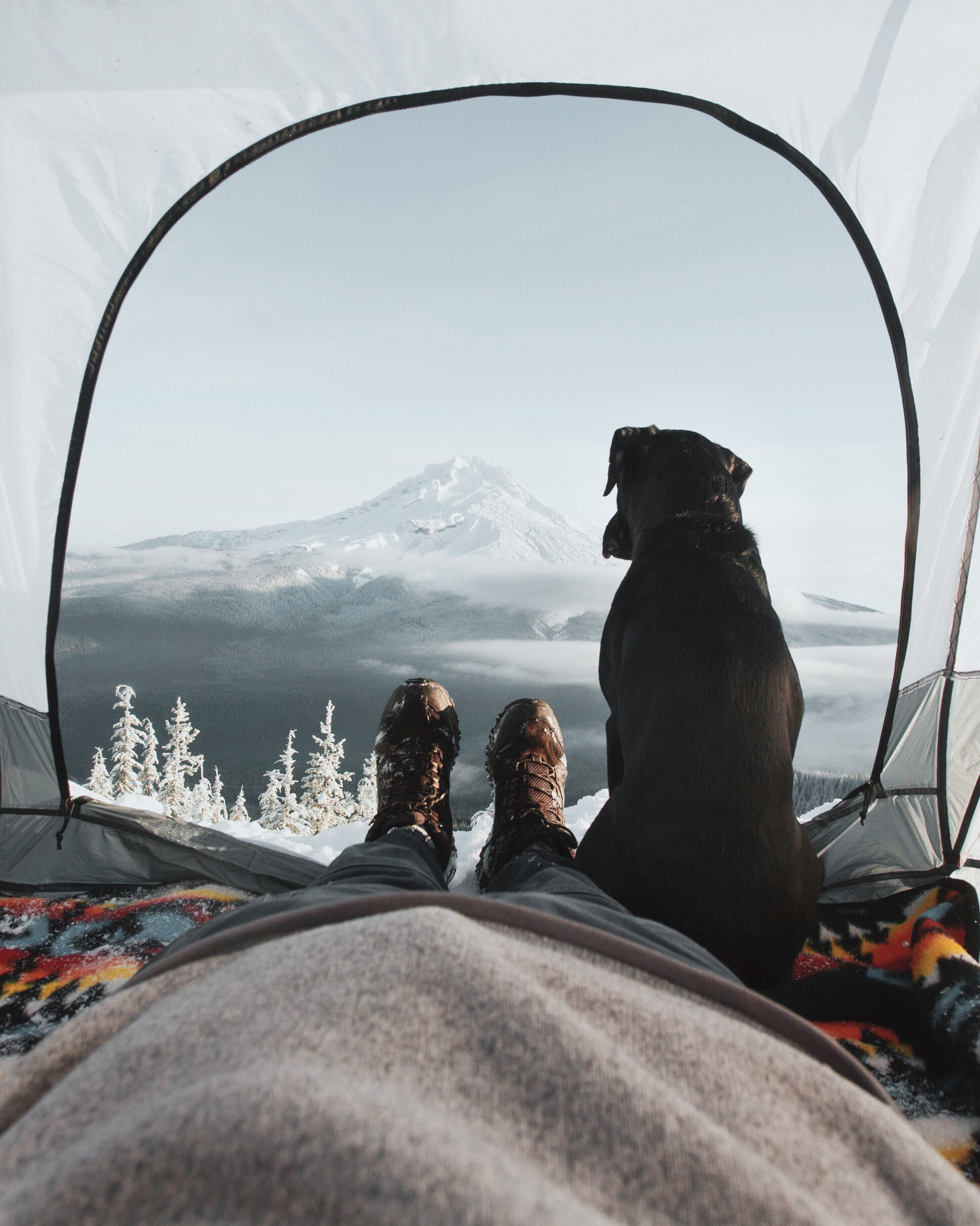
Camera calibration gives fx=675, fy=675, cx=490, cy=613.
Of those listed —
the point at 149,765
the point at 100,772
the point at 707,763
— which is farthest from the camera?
the point at 149,765

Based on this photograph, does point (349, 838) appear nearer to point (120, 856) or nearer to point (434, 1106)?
point (120, 856)

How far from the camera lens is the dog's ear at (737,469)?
3.09 metres

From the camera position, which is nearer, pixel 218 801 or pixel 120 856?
pixel 120 856

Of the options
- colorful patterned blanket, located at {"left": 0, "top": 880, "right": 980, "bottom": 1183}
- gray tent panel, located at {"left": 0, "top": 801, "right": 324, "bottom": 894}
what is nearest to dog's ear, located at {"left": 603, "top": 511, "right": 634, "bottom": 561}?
colorful patterned blanket, located at {"left": 0, "top": 880, "right": 980, "bottom": 1183}

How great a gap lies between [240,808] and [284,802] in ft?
1.99

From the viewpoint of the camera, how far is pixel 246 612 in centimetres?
1118

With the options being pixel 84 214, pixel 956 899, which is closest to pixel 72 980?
pixel 84 214

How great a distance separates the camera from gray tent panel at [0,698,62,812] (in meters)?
2.71

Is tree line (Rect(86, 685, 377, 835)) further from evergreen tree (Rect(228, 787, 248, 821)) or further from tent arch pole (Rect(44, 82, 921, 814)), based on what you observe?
tent arch pole (Rect(44, 82, 921, 814))

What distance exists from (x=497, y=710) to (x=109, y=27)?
3.01 metres

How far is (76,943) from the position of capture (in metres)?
2.34

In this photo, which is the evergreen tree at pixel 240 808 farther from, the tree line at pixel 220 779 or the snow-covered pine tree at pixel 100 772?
the snow-covered pine tree at pixel 100 772

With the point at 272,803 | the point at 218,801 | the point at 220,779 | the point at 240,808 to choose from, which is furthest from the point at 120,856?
the point at 272,803

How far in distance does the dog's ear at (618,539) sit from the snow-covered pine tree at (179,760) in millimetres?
6498
